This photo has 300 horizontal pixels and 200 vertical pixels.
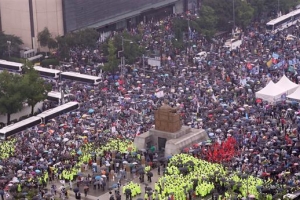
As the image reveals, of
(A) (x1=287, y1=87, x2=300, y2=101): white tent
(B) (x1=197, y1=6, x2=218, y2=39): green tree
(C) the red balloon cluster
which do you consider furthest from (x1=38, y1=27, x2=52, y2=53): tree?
(C) the red balloon cluster

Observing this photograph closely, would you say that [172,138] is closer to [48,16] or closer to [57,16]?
[48,16]

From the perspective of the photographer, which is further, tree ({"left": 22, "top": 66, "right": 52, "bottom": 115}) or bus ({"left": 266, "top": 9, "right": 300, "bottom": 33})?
bus ({"left": 266, "top": 9, "right": 300, "bottom": 33})

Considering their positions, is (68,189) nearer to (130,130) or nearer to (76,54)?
(130,130)

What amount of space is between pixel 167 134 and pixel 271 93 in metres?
12.8

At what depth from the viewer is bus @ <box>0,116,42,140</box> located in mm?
73438

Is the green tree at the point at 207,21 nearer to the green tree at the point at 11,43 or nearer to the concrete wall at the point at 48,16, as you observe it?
the concrete wall at the point at 48,16

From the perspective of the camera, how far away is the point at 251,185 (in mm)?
60656

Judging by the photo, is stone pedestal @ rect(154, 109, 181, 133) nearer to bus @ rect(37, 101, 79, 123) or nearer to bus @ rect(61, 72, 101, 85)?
bus @ rect(37, 101, 79, 123)

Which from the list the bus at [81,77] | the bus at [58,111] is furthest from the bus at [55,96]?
the bus at [81,77]

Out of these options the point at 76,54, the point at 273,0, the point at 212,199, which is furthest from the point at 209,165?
the point at 273,0

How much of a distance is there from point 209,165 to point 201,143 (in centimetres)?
506

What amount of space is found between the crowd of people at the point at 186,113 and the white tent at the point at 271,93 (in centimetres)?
73

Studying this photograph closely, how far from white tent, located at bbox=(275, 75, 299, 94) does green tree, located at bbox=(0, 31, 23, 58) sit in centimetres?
3147

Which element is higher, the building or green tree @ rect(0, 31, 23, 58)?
the building
